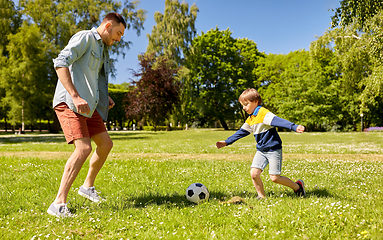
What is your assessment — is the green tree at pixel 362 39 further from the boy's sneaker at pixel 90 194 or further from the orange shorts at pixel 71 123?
the boy's sneaker at pixel 90 194

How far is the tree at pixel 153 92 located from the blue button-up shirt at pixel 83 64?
27181 mm

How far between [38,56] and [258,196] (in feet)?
99.9

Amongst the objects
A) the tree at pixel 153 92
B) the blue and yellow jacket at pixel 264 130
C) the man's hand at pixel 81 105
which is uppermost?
the tree at pixel 153 92

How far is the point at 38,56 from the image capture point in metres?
27.9

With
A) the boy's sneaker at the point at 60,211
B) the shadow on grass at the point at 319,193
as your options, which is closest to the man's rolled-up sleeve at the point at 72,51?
the boy's sneaker at the point at 60,211

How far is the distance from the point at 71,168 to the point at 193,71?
39.2 m

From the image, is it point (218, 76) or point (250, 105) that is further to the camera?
point (218, 76)

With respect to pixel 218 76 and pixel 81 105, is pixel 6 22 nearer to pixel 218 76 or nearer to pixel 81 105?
pixel 218 76

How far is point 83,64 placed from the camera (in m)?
3.67

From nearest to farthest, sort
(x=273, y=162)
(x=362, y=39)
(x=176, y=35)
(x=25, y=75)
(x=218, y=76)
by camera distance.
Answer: (x=273, y=162), (x=362, y=39), (x=25, y=75), (x=176, y=35), (x=218, y=76)

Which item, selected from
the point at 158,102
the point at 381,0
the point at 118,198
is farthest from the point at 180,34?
the point at 118,198

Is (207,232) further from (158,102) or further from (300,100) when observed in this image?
(300,100)

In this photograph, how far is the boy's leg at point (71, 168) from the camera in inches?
136

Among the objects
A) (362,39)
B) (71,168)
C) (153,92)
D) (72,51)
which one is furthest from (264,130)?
(153,92)
